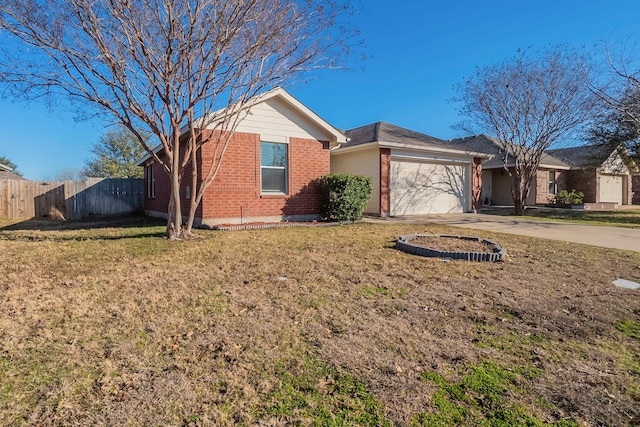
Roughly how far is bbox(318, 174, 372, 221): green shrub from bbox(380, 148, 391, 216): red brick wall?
204cm

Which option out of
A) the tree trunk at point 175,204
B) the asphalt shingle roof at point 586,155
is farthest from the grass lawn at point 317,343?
the asphalt shingle roof at point 586,155

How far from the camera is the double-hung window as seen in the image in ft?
35.8

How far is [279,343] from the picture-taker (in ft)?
9.41

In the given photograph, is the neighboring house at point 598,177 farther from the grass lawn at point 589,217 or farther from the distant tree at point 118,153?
the distant tree at point 118,153

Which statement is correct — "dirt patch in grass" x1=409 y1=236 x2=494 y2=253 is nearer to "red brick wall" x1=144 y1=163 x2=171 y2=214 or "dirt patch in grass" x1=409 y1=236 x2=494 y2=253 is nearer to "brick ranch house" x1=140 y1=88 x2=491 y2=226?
"brick ranch house" x1=140 y1=88 x2=491 y2=226

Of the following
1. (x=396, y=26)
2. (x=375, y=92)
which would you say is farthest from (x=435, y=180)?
(x=396, y=26)

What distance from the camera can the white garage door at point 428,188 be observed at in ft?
45.9

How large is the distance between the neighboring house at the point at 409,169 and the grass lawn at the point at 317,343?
8135mm

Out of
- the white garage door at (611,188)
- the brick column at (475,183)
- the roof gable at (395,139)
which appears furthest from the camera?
the white garage door at (611,188)

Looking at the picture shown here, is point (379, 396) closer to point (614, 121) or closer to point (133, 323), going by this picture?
point (133, 323)

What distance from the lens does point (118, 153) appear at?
3150 cm

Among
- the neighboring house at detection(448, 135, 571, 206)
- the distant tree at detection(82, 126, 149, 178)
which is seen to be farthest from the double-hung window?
the distant tree at detection(82, 126, 149, 178)

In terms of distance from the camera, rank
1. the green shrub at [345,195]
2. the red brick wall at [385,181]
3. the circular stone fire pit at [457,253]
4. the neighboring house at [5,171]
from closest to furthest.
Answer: the circular stone fire pit at [457,253], the green shrub at [345,195], the red brick wall at [385,181], the neighboring house at [5,171]

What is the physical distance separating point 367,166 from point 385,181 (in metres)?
1.04
